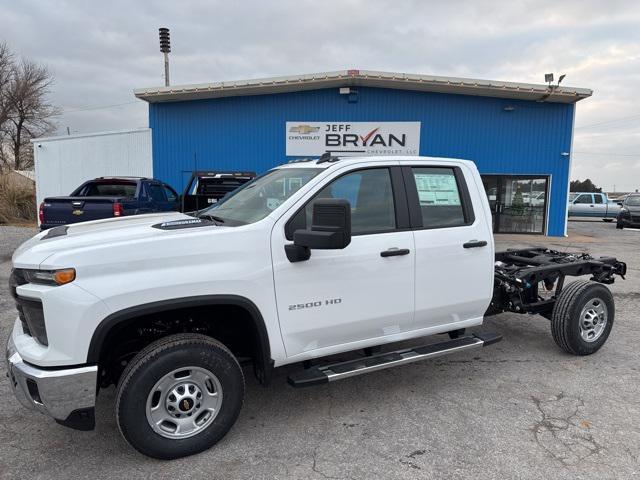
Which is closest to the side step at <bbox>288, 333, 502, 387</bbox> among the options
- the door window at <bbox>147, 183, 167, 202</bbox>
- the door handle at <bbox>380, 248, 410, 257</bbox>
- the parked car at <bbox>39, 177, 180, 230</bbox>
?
the door handle at <bbox>380, 248, 410, 257</bbox>

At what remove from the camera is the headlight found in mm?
2637

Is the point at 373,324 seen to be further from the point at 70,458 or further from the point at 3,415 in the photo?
the point at 3,415

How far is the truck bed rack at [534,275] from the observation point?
471 centimetres

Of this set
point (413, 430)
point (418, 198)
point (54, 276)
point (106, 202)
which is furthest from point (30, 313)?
point (106, 202)

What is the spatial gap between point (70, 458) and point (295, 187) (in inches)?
92.7

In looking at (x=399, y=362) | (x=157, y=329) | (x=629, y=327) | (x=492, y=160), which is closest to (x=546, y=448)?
(x=399, y=362)

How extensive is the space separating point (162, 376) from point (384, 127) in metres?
14.9

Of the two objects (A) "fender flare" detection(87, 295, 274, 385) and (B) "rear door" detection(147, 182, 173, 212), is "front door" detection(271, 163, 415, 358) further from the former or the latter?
(B) "rear door" detection(147, 182, 173, 212)

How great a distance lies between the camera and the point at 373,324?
11.8ft

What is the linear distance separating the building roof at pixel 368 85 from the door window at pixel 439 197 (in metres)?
12.2

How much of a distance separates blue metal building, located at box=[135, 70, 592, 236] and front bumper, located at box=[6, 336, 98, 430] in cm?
1457

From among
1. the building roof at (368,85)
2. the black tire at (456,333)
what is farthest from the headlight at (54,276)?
the building roof at (368,85)

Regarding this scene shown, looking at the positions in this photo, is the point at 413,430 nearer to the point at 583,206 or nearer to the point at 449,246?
the point at 449,246

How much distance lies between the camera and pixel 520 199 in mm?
17281
